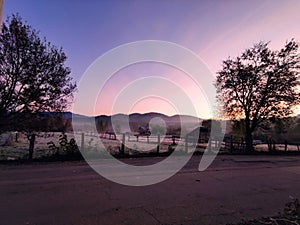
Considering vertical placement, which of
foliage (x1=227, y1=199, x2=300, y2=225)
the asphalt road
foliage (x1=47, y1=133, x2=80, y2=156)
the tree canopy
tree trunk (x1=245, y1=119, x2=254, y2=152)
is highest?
the tree canopy

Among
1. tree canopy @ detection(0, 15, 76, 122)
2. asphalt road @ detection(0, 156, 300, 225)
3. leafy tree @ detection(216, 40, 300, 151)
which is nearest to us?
asphalt road @ detection(0, 156, 300, 225)

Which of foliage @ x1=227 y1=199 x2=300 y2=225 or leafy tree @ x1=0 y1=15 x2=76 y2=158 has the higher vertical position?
leafy tree @ x1=0 y1=15 x2=76 y2=158

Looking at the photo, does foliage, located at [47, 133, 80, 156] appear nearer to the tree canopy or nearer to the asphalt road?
the tree canopy

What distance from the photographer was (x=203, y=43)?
1118cm

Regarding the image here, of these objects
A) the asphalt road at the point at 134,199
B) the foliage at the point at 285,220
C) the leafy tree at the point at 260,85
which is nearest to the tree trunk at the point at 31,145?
the asphalt road at the point at 134,199

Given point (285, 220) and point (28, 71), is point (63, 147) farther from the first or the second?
point (285, 220)

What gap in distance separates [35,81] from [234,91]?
14838 mm

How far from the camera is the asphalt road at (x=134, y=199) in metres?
3.65

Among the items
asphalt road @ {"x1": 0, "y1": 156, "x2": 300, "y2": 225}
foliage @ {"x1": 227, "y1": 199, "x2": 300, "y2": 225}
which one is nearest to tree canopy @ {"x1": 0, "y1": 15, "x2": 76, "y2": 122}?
asphalt road @ {"x1": 0, "y1": 156, "x2": 300, "y2": 225}

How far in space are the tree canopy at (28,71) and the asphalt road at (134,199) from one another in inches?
122

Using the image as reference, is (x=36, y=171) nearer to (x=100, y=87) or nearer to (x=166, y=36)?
(x=100, y=87)

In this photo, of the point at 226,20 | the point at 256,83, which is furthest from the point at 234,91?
the point at 226,20

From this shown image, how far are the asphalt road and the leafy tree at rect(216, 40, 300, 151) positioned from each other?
11662 millimetres

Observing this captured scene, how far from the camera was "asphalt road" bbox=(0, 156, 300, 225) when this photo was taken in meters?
3.65
